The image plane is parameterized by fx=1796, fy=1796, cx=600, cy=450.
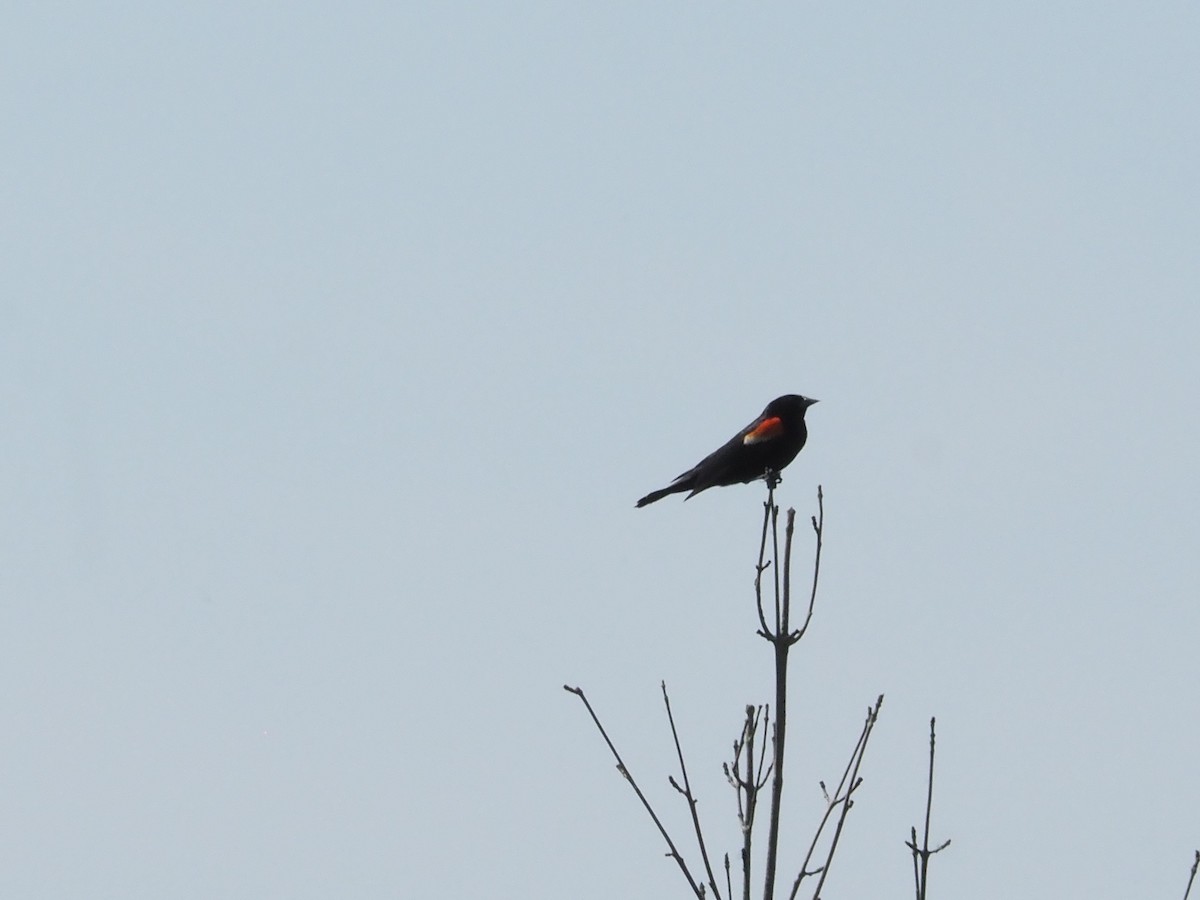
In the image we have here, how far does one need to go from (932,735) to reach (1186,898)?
2.44ft

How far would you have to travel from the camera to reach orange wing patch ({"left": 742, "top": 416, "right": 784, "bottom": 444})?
38.0 ft

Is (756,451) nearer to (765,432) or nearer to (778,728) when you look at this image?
(765,432)

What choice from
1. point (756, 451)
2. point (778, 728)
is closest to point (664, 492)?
point (756, 451)

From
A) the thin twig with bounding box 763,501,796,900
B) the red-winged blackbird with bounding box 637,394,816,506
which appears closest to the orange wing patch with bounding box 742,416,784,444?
the red-winged blackbird with bounding box 637,394,816,506

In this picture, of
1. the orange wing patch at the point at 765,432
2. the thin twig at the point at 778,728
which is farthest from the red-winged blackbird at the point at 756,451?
the thin twig at the point at 778,728

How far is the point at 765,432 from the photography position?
38.1 feet

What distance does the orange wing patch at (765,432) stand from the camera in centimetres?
1158

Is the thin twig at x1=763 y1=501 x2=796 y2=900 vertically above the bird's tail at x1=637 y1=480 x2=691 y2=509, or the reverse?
the bird's tail at x1=637 y1=480 x2=691 y2=509

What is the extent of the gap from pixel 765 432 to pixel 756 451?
0.54 ft

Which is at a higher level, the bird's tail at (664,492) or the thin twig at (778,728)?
the bird's tail at (664,492)

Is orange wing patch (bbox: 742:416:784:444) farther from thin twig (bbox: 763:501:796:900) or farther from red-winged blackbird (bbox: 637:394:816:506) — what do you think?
thin twig (bbox: 763:501:796:900)

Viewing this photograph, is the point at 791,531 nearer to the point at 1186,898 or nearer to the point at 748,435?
the point at 1186,898

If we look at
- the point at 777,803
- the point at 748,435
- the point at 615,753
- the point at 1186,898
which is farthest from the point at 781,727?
the point at 748,435

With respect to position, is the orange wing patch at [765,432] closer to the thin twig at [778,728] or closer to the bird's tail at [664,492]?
the bird's tail at [664,492]
